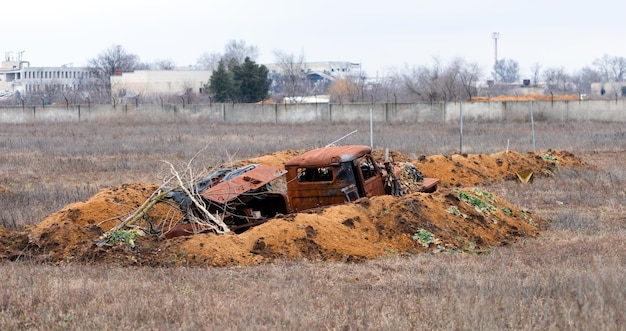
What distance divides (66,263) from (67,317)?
12.7ft

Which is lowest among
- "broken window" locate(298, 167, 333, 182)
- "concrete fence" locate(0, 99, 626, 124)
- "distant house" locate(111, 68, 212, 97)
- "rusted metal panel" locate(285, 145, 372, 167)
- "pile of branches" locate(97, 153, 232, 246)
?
"pile of branches" locate(97, 153, 232, 246)

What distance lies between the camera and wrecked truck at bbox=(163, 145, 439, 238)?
14602 mm

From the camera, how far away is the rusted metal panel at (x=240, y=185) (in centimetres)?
1430

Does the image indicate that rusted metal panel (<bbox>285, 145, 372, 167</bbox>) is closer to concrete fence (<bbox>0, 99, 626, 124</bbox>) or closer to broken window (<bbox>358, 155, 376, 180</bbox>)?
broken window (<bbox>358, 155, 376, 180</bbox>)

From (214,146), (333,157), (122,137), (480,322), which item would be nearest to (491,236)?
(333,157)

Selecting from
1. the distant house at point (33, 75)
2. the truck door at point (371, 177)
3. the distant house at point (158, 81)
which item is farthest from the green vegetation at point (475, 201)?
the distant house at point (33, 75)

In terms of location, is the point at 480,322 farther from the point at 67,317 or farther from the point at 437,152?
the point at 437,152

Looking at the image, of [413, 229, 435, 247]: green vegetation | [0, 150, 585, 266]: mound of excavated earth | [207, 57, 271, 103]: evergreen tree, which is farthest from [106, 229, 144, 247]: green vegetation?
[207, 57, 271, 103]: evergreen tree

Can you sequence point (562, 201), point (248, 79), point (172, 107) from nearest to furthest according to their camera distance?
point (562, 201) < point (172, 107) < point (248, 79)

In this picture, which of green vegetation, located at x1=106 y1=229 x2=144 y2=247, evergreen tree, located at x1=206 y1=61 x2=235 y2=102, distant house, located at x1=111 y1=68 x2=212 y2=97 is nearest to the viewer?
green vegetation, located at x1=106 y1=229 x2=144 y2=247

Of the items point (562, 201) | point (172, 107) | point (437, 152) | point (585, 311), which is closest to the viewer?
point (585, 311)

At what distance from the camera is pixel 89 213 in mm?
15828

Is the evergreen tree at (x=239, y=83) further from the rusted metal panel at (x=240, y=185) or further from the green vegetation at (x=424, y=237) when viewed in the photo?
the green vegetation at (x=424, y=237)

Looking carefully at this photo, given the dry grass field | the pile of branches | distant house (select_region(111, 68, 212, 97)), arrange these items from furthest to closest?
distant house (select_region(111, 68, 212, 97)) < the pile of branches < the dry grass field
